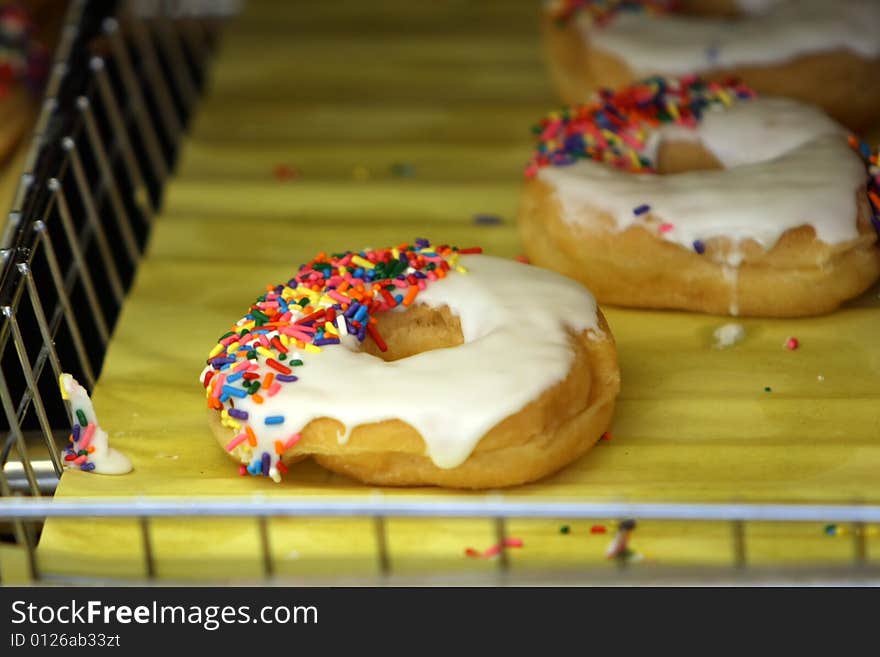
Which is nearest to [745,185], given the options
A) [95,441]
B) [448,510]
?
[448,510]

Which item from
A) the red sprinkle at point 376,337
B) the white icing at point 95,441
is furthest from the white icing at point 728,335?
the white icing at point 95,441

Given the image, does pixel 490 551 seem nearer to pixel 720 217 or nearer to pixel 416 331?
pixel 416 331

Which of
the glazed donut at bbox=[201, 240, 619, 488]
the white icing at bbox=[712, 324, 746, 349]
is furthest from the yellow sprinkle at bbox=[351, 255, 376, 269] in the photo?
the white icing at bbox=[712, 324, 746, 349]

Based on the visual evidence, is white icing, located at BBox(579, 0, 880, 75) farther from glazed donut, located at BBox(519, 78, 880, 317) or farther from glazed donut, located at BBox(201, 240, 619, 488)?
glazed donut, located at BBox(201, 240, 619, 488)

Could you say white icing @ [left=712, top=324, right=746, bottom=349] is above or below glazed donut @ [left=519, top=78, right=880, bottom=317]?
below
